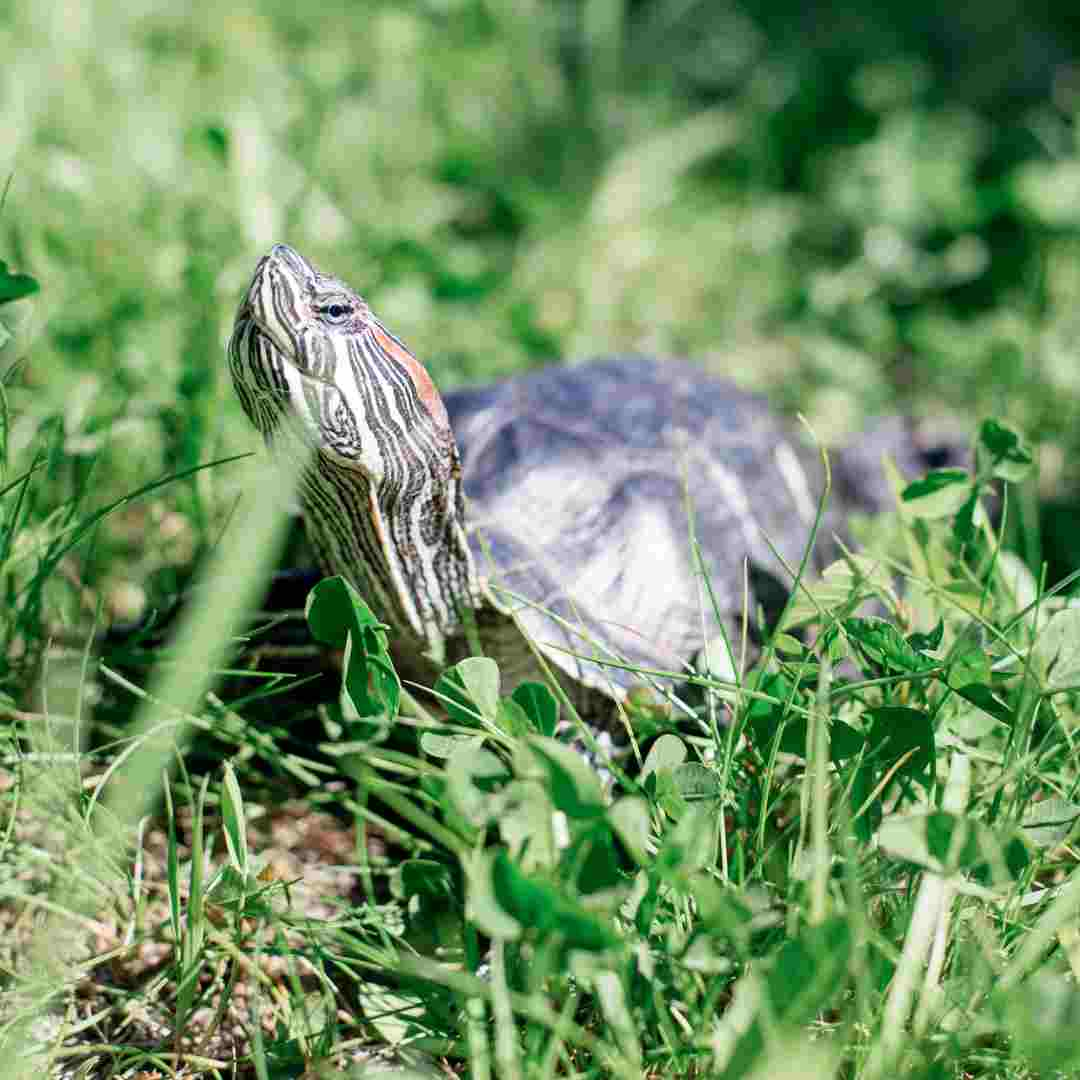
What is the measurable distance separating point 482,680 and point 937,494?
1.01 m

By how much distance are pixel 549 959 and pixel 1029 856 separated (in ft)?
2.38

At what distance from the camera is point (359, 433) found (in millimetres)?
1913

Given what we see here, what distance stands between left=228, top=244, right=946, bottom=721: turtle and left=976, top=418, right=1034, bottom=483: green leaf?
0.48 metres

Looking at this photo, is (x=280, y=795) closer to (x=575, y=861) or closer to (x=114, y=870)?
(x=114, y=870)

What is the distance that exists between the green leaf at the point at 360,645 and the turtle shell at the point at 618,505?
1.06 ft

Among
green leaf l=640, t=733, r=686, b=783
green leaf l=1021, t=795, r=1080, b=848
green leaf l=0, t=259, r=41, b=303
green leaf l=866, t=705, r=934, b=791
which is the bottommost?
green leaf l=1021, t=795, r=1080, b=848

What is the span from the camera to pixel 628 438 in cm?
256

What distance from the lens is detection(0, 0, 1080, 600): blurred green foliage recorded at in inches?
121

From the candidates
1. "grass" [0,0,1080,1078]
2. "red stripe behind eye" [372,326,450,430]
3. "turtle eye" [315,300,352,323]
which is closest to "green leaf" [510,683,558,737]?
"grass" [0,0,1080,1078]

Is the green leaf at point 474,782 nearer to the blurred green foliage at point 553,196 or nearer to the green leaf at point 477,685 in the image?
the green leaf at point 477,685

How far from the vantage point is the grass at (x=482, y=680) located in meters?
1.43

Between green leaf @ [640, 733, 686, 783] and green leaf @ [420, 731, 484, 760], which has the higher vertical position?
green leaf @ [420, 731, 484, 760]

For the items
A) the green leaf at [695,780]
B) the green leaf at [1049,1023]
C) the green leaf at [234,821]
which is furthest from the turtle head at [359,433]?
the green leaf at [1049,1023]

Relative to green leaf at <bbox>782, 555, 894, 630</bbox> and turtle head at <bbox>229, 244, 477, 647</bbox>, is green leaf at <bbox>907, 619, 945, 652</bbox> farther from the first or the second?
turtle head at <bbox>229, 244, 477, 647</bbox>
